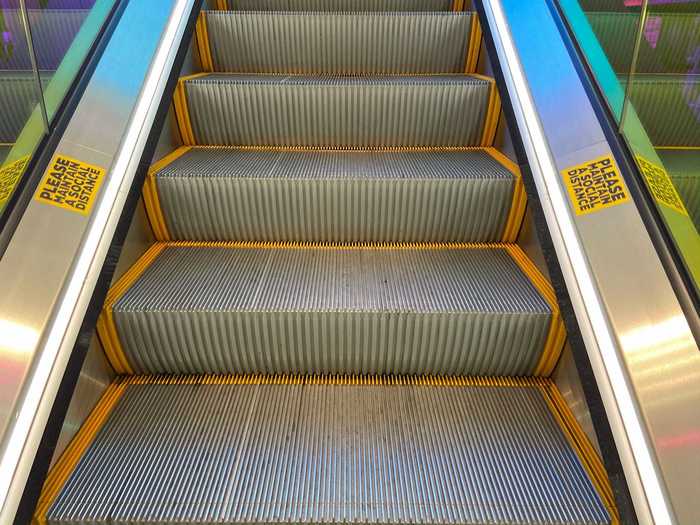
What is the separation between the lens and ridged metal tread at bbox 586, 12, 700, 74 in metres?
1.87

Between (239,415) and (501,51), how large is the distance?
6.49ft

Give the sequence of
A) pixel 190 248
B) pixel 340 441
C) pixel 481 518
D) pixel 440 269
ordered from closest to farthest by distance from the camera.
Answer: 1. pixel 481 518
2. pixel 340 441
3. pixel 440 269
4. pixel 190 248

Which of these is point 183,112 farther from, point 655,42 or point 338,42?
point 655,42

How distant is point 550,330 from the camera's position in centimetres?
167

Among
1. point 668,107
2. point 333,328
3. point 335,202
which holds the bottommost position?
point 333,328

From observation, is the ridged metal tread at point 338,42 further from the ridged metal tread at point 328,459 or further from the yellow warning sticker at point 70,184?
the ridged metal tread at point 328,459

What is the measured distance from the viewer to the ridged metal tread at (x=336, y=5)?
302cm

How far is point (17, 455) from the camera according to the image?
121cm

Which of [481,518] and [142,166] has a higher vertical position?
[142,166]

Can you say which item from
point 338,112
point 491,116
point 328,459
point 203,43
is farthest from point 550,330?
point 203,43

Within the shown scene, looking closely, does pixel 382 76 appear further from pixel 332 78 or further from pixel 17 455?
pixel 17 455

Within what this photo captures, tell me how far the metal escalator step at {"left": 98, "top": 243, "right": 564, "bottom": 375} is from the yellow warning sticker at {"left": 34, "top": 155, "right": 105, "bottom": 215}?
12.5 inches

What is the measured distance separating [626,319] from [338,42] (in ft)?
6.94

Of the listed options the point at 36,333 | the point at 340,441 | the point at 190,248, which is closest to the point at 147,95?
the point at 190,248
